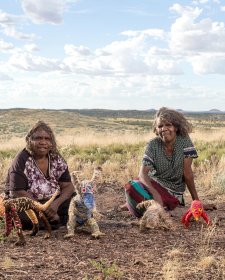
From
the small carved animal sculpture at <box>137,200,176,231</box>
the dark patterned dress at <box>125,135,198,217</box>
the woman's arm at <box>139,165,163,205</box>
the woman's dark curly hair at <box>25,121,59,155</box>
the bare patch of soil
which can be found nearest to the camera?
the bare patch of soil

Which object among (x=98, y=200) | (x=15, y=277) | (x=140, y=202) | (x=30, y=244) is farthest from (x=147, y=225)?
(x=98, y=200)

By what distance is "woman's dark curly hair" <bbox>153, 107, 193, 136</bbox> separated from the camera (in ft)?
19.4

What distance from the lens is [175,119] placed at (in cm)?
595

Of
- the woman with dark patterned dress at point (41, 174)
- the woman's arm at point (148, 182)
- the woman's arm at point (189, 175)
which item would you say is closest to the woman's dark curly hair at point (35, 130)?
the woman with dark patterned dress at point (41, 174)

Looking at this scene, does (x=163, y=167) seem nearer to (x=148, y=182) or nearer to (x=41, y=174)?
(x=148, y=182)

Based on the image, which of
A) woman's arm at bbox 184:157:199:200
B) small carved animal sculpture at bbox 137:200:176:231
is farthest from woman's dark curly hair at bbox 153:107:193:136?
small carved animal sculpture at bbox 137:200:176:231

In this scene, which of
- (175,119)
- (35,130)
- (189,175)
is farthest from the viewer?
(189,175)

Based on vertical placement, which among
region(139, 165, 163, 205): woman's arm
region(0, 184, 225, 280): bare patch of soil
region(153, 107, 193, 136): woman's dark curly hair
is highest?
region(153, 107, 193, 136): woman's dark curly hair

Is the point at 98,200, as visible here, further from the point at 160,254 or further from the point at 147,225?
the point at 160,254

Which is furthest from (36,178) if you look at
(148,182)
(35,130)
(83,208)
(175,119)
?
(175,119)

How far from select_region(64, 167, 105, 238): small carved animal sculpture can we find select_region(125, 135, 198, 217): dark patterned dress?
993mm

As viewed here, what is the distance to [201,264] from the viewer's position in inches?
151

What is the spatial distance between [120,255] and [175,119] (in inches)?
86.0

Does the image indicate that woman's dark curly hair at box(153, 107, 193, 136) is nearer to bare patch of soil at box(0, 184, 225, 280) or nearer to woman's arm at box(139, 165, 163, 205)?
woman's arm at box(139, 165, 163, 205)
